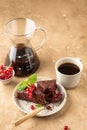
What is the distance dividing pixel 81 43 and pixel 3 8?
20.0 inches

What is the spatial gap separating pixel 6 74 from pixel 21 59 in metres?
0.08

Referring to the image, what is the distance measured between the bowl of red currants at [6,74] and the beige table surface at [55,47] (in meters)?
0.02

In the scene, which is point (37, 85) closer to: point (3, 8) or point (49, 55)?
point (49, 55)

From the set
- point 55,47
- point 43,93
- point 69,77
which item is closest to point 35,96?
point 43,93

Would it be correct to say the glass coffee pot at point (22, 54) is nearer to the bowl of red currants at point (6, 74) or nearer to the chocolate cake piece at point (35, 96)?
the bowl of red currants at point (6, 74)

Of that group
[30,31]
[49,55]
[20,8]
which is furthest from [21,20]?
[20,8]

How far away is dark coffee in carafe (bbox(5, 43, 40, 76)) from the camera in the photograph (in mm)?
1148

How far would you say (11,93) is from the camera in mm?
1088

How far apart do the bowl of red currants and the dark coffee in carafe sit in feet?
0.09

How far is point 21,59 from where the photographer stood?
3.75 ft

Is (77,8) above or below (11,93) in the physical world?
above

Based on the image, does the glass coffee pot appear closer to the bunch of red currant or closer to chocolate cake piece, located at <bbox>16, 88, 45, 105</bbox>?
the bunch of red currant

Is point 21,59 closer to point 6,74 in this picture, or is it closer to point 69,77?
point 6,74

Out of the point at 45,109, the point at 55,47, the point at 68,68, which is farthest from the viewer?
the point at 55,47
